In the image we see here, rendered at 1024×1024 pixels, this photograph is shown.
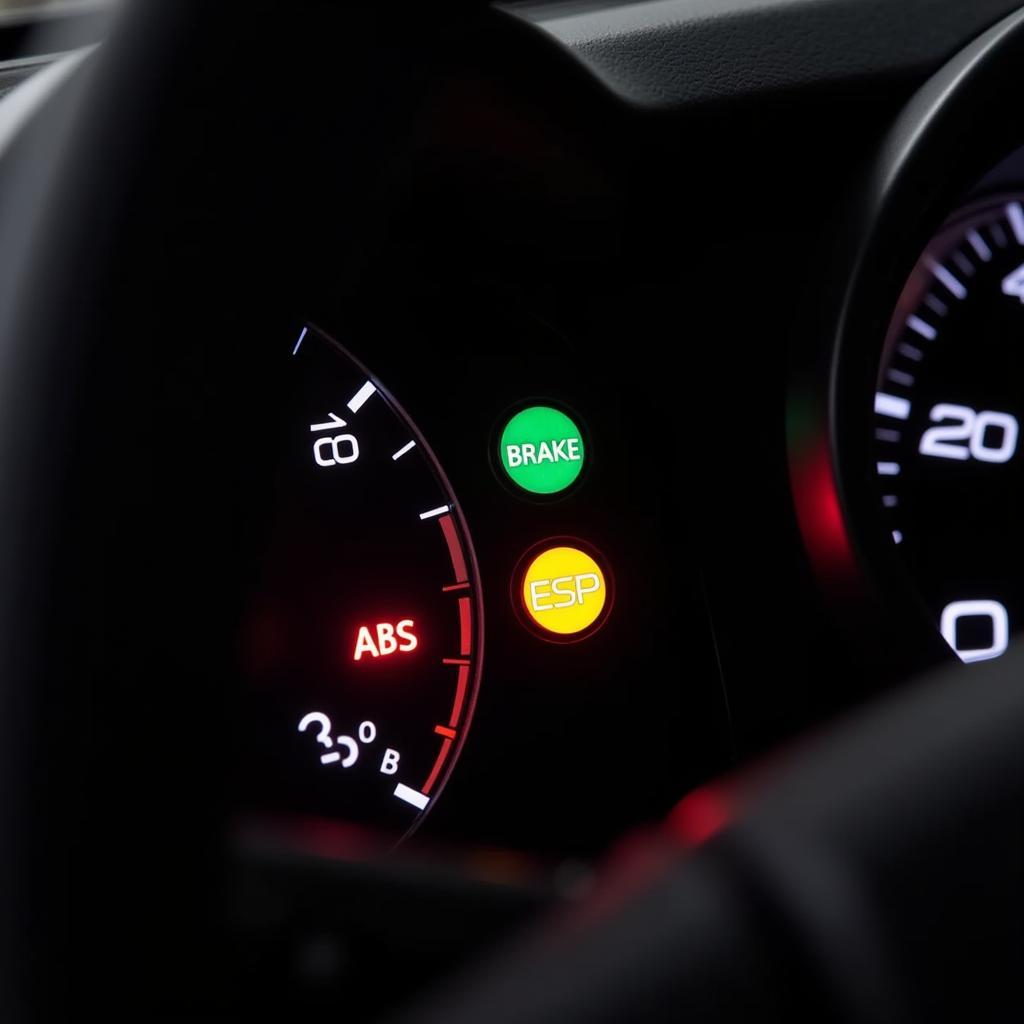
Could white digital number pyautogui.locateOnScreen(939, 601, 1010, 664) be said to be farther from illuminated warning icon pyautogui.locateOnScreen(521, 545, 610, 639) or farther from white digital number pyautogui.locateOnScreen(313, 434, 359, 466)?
white digital number pyautogui.locateOnScreen(313, 434, 359, 466)

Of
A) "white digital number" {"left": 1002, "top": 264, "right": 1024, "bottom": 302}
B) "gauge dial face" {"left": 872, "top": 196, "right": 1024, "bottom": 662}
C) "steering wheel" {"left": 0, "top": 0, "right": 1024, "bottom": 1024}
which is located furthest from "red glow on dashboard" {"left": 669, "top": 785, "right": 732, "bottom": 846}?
"white digital number" {"left": 1002, "top": 264, "right": 1024, "bottom": 302}

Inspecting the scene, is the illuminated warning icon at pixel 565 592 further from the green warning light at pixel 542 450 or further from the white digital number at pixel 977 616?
the white digital number at pixel 977 616

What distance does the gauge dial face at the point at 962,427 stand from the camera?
4.06ft

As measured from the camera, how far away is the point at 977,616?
1.25m

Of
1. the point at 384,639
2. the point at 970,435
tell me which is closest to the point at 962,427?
the point at 970,435

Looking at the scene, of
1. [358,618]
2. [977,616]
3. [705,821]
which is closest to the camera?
Answer: [705,821]

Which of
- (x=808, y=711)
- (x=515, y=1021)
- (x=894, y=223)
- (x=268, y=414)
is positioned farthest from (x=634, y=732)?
(x=515, y=1021)

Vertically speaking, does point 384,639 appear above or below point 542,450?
below

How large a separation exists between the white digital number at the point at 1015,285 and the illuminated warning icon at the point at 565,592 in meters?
0.41

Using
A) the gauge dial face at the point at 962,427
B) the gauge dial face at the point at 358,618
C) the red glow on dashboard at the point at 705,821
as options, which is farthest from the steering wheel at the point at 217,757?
the gauge dial face at the point at 962,427

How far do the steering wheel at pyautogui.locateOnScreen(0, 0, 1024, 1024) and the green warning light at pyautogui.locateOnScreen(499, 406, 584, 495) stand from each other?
Answer: 671mm

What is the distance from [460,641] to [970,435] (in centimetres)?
45

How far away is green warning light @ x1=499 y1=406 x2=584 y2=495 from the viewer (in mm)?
1174

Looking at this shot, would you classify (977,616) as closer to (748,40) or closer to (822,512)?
(822,512)
